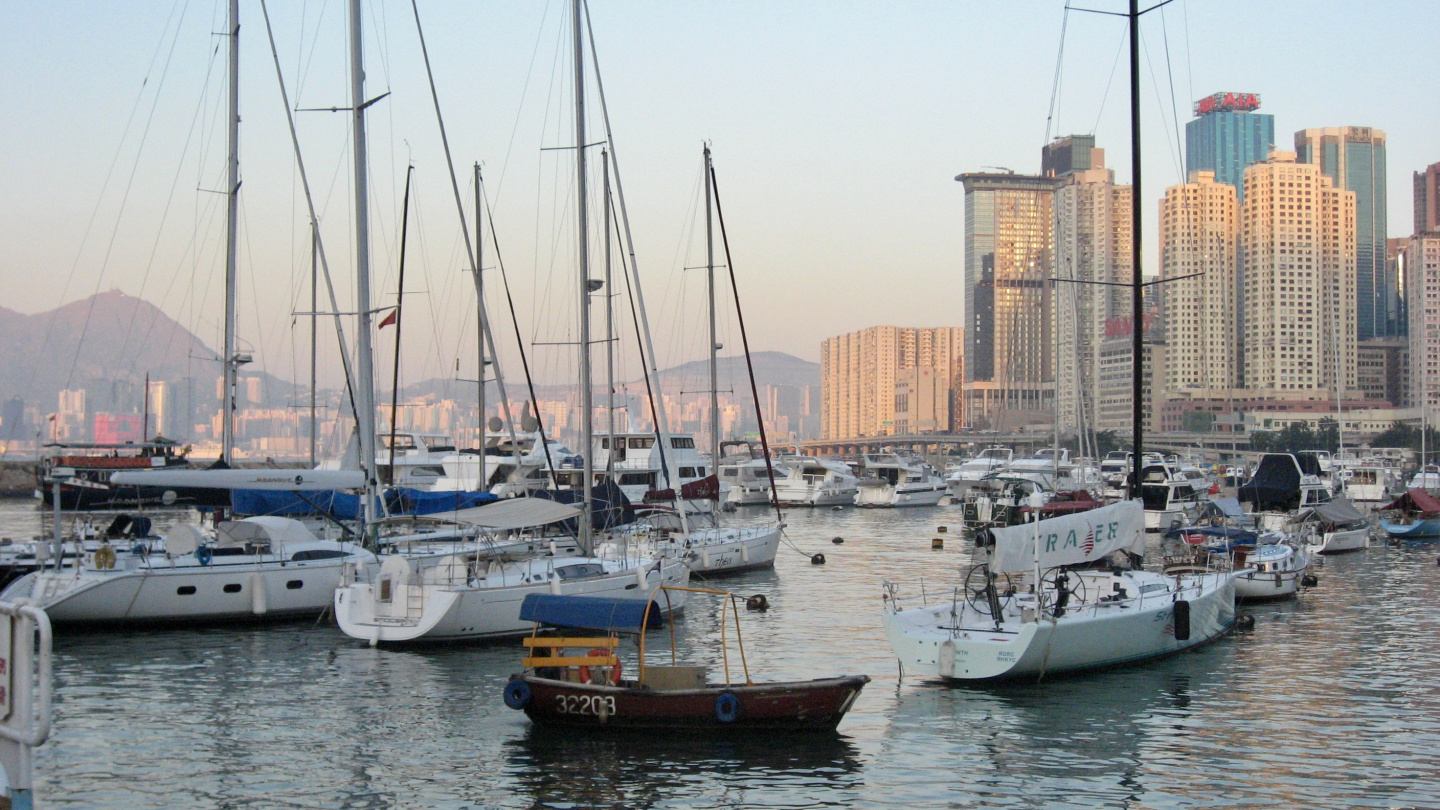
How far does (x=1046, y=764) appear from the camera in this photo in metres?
17.7

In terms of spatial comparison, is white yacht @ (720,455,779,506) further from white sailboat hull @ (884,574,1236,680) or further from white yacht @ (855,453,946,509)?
white sailboat hull @ (884,574,1236,680)

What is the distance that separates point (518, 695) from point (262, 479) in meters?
13.1

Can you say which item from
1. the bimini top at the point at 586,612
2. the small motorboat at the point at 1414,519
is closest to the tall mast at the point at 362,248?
the bimini top at the point at 586,612

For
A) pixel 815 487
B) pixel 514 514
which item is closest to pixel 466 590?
pixel 514 514

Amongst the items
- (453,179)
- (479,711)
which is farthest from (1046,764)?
(453,179)

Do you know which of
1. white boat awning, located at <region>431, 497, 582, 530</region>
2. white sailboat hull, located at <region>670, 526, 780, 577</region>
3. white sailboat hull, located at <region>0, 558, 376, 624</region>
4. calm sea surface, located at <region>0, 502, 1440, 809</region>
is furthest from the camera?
white sailboat hull, located at <region>670, 526, 780, 577</region>

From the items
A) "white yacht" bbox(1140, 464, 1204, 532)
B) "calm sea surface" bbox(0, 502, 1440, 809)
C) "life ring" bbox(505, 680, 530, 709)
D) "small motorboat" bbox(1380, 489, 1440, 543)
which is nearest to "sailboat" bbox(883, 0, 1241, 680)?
"calm sea surface" bbox(0, 502, 1440, 809)

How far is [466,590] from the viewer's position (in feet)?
87.5

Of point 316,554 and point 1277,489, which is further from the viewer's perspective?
point 1277,489

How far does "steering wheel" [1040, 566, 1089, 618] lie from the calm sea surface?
4.48 feet

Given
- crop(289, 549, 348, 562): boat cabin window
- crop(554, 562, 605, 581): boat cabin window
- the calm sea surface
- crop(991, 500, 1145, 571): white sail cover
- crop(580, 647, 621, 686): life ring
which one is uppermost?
crop(991, 500, 1145, 571): white sail cover

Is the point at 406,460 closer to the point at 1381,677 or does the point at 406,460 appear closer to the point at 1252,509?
the point at 1252,509

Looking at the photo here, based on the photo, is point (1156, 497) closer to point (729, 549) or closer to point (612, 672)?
point (729, 549)

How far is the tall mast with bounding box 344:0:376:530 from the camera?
29219mm
